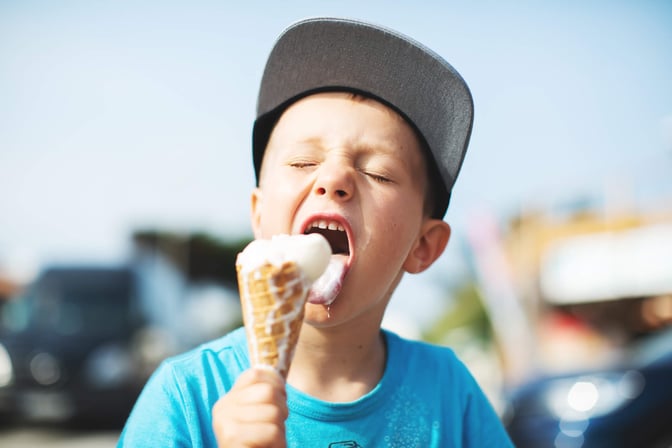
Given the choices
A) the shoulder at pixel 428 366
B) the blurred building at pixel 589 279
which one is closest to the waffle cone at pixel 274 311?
the shoulder at pixel 428 366

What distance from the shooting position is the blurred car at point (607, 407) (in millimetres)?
5105

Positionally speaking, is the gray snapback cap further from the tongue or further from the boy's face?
the tongue

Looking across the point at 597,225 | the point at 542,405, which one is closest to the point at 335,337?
the point at 542,405

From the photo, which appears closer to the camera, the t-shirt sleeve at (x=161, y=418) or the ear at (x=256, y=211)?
the t-shirt sleeve at (x=161, y=418)

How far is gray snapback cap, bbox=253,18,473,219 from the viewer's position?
1.94m

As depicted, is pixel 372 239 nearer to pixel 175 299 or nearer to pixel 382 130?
pixel 382 130

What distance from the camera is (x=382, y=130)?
6.13 ft

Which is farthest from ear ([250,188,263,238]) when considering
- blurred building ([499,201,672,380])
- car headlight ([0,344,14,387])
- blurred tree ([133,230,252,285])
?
blurred tree ([133,230,252,285])

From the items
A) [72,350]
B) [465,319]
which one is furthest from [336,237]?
[465,319]

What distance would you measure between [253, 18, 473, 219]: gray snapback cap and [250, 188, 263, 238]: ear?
19cm

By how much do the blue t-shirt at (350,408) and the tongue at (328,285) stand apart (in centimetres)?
27

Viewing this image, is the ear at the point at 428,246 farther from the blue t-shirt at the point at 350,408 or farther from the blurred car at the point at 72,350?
the blurred car at the point at 72,350

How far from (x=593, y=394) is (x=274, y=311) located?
4.57 m

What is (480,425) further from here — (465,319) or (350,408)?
(465,319)
